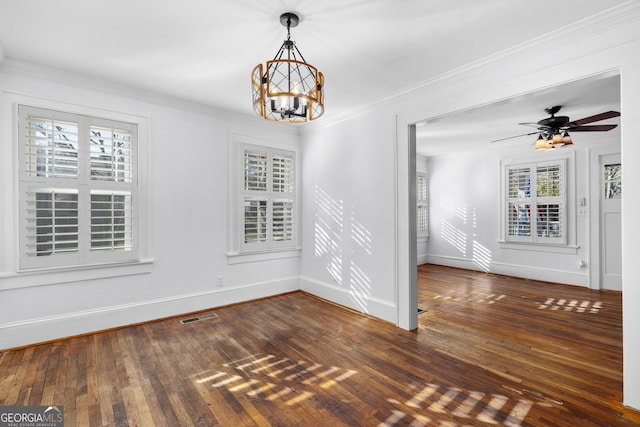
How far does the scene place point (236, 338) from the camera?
3.23 meters

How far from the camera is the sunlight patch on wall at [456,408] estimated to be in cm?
196

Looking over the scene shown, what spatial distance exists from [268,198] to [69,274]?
2517 mm

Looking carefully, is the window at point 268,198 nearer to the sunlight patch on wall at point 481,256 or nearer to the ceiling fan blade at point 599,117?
the ceiling fan blade at point 599,117

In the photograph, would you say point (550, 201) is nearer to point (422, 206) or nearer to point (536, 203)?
point (536, 203)

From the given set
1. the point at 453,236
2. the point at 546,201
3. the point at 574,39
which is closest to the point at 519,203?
the point at 546,201

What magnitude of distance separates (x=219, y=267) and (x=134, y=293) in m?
1.03

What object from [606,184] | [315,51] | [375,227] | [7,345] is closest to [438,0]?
[315,51]

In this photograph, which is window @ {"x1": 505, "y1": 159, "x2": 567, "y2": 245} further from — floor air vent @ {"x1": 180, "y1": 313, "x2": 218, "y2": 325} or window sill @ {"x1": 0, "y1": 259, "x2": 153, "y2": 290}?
window sill @ {"x1": 0, "y1": 259, "x2": 153, "y2": 290}

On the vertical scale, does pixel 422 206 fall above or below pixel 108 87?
below

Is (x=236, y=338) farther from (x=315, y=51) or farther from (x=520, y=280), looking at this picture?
(x=520, y=280)

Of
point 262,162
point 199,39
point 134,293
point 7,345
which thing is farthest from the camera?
point 262,162

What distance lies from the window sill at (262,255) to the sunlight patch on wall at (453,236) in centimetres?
412

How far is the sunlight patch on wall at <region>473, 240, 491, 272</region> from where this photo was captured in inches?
259

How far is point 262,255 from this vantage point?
4.62 meters
